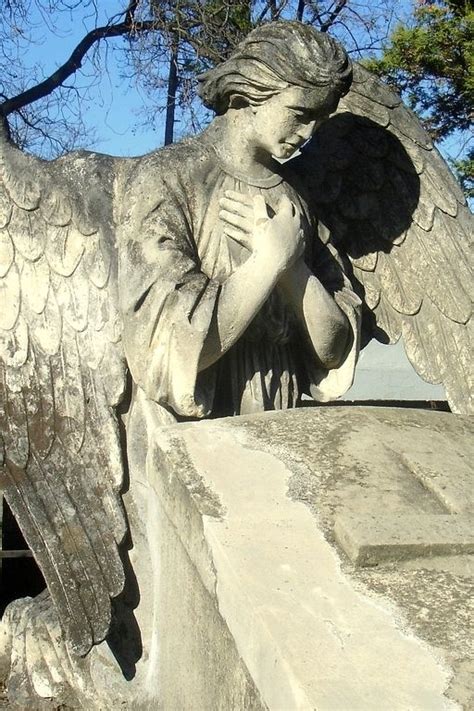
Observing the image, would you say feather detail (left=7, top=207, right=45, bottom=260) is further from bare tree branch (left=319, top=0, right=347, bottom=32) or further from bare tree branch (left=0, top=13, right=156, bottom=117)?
bare tree branch (left=0, top=13, right=156, bottom=117)

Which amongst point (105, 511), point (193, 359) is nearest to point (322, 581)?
point (193, 359)

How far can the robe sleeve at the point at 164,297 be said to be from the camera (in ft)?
7.89

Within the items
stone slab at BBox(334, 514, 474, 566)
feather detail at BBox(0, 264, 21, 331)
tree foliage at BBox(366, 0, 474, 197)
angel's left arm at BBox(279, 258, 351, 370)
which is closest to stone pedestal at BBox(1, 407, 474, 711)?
stone slab at BBox(334, 514, 474, 566)

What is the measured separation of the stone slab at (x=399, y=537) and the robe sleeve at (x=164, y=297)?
27.6 inches

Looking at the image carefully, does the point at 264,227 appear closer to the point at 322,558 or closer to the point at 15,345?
the point at 15,345

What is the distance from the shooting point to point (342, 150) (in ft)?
9.96

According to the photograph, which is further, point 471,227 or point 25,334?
point 471,227

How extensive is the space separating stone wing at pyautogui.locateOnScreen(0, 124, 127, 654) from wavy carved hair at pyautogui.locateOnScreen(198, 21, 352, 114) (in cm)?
46

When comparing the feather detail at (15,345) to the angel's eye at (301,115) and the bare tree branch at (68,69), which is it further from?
the bare tree branch at (68,69)

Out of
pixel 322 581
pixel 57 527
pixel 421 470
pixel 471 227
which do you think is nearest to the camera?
pixel 322 581

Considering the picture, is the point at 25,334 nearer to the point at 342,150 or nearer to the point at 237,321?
the point at 237,321

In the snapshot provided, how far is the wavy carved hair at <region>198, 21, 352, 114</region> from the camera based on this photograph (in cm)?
251

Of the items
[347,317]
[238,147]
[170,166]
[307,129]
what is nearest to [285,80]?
[307,129]

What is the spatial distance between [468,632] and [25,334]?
5.32ft
